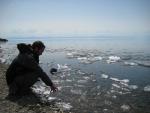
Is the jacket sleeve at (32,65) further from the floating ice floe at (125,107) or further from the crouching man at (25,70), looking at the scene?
the floating ice floe at (125,107)

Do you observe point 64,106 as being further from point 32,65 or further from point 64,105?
point 32,65

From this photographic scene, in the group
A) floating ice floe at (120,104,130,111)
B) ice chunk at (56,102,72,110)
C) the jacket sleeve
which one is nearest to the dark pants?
the jacket sleeve

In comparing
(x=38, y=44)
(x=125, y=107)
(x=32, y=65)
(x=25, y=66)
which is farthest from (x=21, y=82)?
(x=125, y=107)

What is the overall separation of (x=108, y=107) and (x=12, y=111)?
355 centimetres

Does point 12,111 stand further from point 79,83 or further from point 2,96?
point 79,83

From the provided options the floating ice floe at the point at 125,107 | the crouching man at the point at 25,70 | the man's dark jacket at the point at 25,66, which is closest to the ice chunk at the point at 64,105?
the crouching man at the point at 25,70

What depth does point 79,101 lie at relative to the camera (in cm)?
835

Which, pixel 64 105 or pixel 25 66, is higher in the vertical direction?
pixel 25 66

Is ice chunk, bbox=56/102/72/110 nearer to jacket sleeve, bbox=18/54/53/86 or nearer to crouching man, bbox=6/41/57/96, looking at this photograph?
crouching man, bbox=6/41/57/96

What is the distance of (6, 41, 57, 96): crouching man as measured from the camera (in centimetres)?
664

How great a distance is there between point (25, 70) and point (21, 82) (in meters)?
0.47

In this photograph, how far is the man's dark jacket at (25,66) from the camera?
6605 mm

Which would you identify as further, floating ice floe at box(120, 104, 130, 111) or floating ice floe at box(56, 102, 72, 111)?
floating ice floe at box(120, 104, 130, 111)

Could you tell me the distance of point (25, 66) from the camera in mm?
6773
